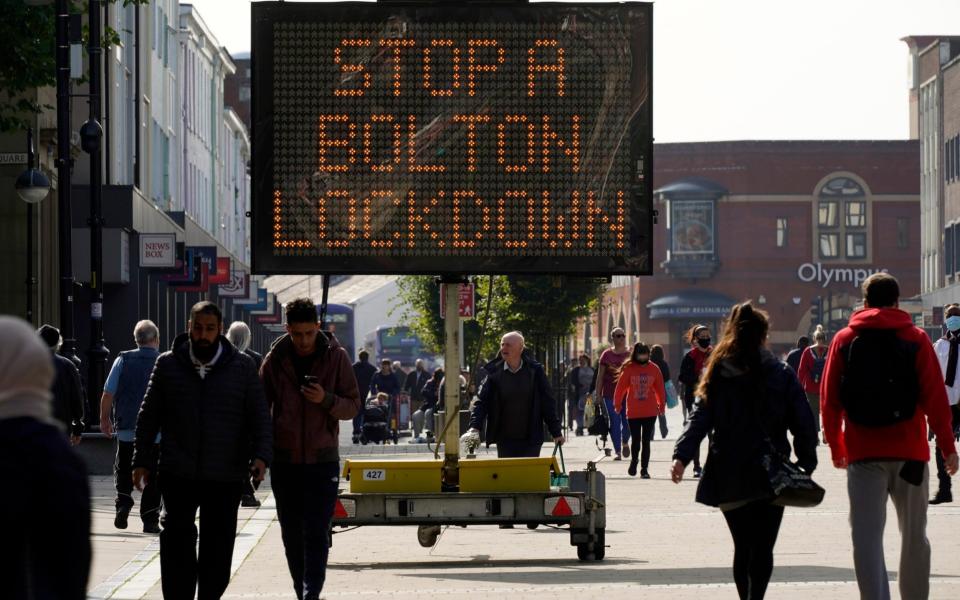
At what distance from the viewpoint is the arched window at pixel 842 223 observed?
345 ft

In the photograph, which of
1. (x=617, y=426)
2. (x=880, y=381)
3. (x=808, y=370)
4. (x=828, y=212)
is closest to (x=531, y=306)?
(x=808, y=370)

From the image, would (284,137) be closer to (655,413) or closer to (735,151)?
(655,413)

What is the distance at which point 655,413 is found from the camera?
26.0 metres

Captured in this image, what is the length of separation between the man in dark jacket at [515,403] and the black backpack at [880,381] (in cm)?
692

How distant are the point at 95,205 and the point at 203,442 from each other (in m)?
16.9

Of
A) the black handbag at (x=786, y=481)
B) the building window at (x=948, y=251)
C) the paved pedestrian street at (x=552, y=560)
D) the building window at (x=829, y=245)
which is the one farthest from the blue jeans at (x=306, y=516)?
the building window at (x=829, y=245)

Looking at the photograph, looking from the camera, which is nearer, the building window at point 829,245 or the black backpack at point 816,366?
the black backpack at point 816,366

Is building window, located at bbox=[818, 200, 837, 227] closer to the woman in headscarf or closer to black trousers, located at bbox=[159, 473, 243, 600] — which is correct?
black trousers, located at bbox=[159, 473, 243, 600]

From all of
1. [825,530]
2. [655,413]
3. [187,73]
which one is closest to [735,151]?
[187,73]

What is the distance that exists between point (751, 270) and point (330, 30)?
9182 cm

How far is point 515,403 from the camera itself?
57.1ft

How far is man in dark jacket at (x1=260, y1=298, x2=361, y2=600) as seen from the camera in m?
11.6

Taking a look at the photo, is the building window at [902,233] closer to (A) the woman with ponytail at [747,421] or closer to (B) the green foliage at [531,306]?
(B) the green foliage at [531,306]

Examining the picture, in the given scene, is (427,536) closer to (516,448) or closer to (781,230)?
(516,448)
